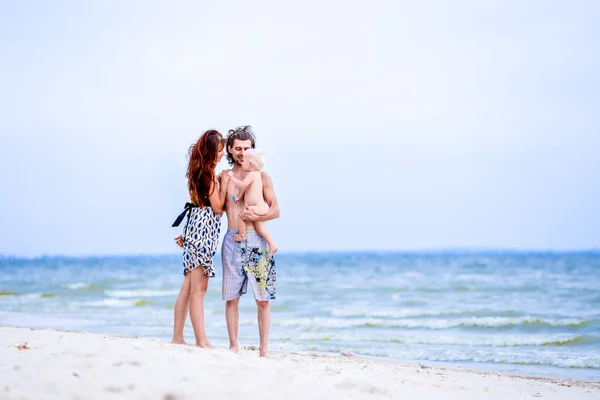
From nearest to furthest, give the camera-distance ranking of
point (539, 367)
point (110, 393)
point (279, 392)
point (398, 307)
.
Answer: point (110, 393) < point (279, 392) < point (539, 367) < point (398, 307)

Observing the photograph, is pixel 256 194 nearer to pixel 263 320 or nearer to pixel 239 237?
pixel 239 237

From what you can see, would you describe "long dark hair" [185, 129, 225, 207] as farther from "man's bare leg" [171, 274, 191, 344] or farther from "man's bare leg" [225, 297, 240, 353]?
"man's bare leg" [225, 297, 240, 353]

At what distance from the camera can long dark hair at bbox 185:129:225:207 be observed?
5.48m

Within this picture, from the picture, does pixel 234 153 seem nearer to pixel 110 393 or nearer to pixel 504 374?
pixel 110 393

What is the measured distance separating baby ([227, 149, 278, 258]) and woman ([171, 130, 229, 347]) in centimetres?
18

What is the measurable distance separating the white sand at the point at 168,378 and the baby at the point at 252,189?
108 cm

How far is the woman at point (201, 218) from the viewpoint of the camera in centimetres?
550

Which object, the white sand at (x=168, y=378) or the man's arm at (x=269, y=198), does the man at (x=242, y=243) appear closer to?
the man's arm at (x=269, y=198)

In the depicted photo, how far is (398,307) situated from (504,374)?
828cm

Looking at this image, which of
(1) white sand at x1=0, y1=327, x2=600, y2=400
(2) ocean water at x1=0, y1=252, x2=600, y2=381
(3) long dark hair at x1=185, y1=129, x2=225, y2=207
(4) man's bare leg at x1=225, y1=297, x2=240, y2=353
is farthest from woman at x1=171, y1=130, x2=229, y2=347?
(2) ocean water at x1=0, y1=252, x2=600, y2=381

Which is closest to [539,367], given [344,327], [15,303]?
[344,327]

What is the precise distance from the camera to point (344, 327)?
464 inches

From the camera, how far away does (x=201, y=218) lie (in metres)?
5.61

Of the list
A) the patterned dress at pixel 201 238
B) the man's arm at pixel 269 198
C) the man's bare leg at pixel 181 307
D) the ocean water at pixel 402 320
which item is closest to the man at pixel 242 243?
the man's arm at pixel 269 198
